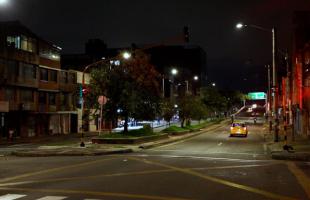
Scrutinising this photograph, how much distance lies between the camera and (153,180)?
1566 cm

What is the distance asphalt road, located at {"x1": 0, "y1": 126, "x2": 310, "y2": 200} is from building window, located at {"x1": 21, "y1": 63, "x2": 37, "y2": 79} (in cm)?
3663

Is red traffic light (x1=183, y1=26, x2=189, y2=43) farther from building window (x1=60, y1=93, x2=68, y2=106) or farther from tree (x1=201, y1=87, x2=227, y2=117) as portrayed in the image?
tree (x1=201, y1=87, x2=227, y2=117)

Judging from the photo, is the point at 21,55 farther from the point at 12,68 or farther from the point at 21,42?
the point at 12,68

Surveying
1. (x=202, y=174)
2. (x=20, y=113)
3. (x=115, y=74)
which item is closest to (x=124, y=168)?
(x=202, y=174)

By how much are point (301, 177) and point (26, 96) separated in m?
46.3

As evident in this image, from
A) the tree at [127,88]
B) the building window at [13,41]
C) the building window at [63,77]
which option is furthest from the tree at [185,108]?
the tree at [127,88]

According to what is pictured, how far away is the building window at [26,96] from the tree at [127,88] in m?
20.1

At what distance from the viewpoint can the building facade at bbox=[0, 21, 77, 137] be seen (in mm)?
53969

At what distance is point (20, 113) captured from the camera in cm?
5753

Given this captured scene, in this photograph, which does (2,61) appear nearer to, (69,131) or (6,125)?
(6,125)

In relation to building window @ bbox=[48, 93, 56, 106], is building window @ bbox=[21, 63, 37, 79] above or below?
above

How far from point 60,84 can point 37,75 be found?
7.17 metres

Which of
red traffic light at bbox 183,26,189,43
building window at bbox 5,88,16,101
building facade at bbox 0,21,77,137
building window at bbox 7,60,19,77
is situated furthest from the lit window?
red traffic light at bbox 183,26,189,43

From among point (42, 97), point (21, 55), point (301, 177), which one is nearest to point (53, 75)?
point (42, 97)
